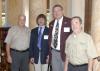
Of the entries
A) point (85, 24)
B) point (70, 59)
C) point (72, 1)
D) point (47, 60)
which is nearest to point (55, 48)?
point (47, 60)

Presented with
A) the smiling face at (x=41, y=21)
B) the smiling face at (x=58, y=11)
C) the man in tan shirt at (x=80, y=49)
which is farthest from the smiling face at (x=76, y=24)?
the smiling face at (x=41, y=21)

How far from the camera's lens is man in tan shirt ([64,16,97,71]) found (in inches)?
180

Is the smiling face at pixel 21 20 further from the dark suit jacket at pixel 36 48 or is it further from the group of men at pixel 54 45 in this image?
the dark suit jacket at pixel 36 48

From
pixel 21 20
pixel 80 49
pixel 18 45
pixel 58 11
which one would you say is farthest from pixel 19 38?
pixel 80 49

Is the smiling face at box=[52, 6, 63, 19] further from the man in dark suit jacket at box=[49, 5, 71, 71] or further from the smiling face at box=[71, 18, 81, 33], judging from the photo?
the smiling face at box=[71, 18, 81, 33]

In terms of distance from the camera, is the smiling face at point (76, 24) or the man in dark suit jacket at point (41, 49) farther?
the man in dark suit jacket at point (41, 49)

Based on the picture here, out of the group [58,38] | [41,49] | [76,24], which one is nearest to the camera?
[76,24]

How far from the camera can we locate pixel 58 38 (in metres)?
5.70

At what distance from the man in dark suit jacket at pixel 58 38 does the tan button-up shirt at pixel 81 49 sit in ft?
2.99

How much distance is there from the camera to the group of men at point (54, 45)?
4.61 m

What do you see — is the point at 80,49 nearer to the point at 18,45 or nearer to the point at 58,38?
the point at 58,38

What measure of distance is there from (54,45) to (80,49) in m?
1.18

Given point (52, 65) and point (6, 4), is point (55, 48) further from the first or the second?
point (6, 4)

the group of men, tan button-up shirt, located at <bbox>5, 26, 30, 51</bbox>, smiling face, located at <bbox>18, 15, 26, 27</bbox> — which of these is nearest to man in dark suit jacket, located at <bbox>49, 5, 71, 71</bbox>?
the group of men
